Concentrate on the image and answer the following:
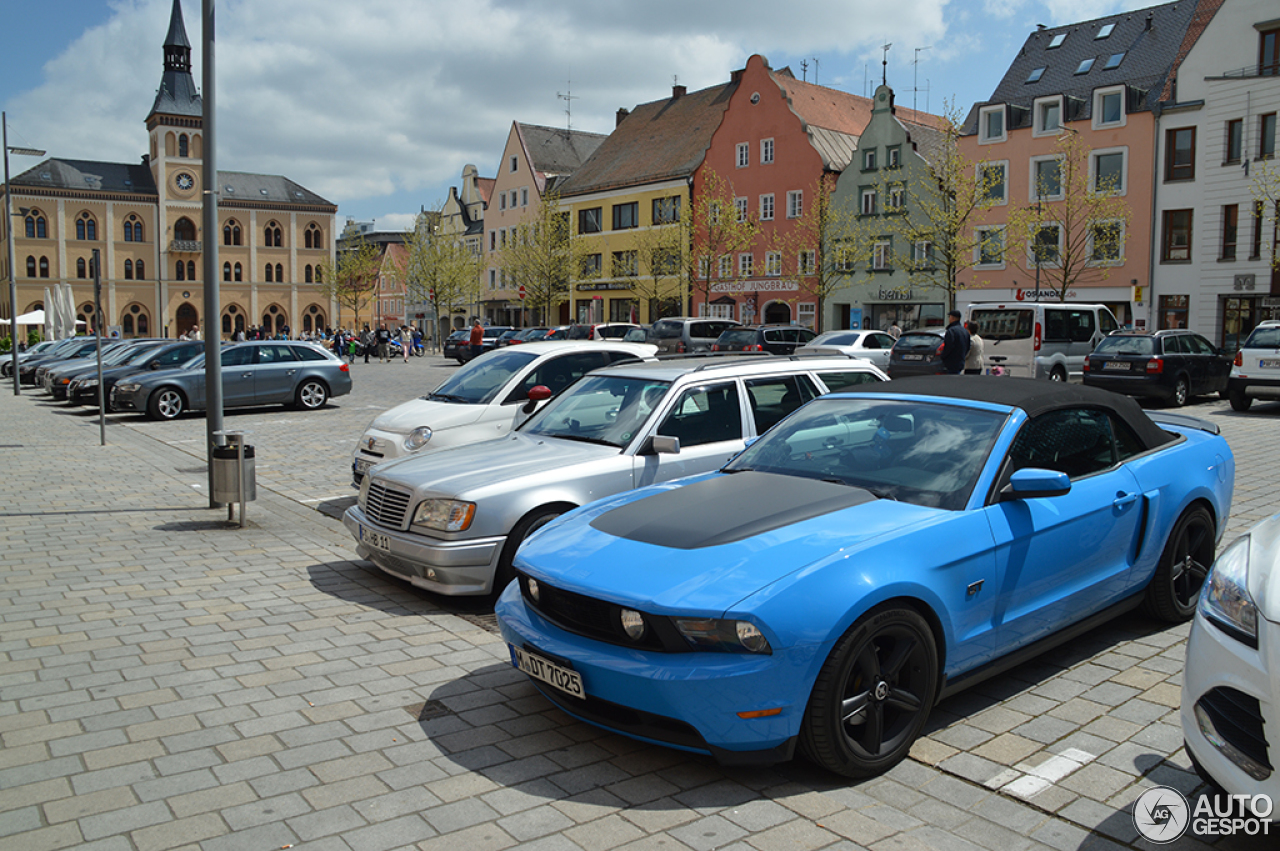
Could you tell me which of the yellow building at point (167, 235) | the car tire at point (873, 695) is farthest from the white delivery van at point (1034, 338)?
the yellow building at point (167, 235)

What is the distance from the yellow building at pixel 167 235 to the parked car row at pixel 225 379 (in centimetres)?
7381

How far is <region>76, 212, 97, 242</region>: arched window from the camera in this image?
295 ft

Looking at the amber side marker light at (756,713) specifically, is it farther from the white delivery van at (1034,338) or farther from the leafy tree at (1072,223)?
the leafy tree at (1072,223)

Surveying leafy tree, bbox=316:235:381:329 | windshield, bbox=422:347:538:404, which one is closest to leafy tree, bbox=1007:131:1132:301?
windshield, bbox=422:347:538:404

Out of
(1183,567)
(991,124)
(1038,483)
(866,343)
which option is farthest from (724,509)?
(991,124)

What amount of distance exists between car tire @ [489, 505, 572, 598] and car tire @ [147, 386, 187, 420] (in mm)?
15473

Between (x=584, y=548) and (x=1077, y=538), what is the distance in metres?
2.41

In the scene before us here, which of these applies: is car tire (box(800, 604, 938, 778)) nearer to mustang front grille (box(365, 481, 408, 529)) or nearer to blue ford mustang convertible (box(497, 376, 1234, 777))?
blue ford mustang convertible (box(497, 376, 1234, 777))

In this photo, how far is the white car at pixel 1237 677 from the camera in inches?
114

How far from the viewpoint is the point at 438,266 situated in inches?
2667

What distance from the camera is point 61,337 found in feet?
132

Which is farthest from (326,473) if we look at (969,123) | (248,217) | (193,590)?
(248,217)

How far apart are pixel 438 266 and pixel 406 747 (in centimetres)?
6610

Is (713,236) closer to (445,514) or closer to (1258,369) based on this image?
(1258,369)
